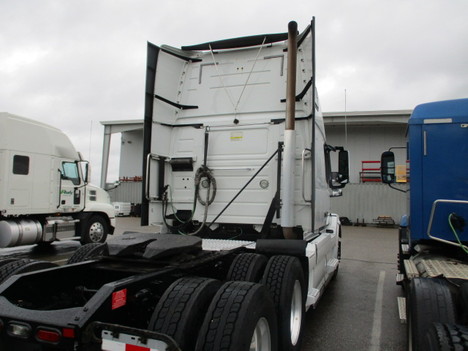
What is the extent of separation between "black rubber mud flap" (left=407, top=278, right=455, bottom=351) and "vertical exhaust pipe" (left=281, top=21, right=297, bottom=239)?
71.7 inches

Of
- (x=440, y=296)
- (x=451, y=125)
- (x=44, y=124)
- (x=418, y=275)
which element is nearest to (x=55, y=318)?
(x=440, y=296)

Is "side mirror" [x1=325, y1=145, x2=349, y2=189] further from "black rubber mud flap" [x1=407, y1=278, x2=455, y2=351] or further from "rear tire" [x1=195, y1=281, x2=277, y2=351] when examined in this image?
"rear tire" [x1=195, y1=281, x2=277, y2=351]

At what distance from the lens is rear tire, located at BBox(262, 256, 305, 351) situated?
124 inches

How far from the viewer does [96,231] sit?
11250mm

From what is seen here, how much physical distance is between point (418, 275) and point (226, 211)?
8.65 ft

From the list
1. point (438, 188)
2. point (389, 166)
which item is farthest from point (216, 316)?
point (389, 166)

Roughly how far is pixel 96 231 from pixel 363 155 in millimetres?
17436

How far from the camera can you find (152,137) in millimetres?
5129

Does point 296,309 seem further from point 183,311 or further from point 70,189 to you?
point 70,189

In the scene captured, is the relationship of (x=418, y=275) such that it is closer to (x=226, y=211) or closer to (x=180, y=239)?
(x=180, y=239)

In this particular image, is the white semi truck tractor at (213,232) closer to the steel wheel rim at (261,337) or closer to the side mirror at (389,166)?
the steel wheel rim at (261,337)

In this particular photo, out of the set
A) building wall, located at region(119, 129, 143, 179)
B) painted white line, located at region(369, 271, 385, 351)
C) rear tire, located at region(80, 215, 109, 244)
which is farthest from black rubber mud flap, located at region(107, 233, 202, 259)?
building wall, located at region(119, 129, 143, 179)

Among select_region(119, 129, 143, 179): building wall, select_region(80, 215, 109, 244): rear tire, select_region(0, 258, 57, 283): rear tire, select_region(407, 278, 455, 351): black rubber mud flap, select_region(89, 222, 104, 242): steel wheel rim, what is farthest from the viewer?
select_region(119, 129, 143, 179): building wall

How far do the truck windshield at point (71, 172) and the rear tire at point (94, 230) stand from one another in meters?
1.29
